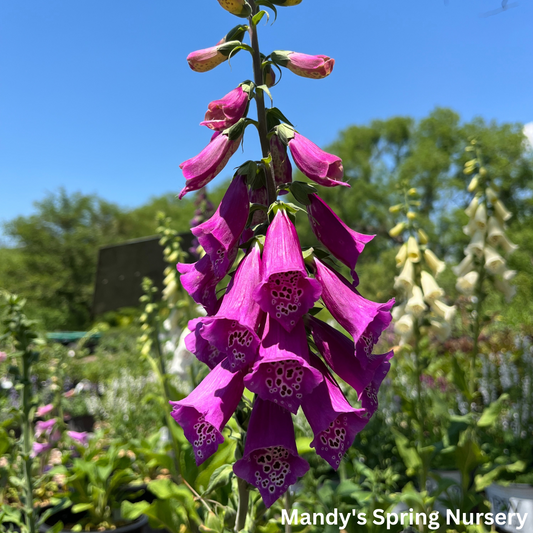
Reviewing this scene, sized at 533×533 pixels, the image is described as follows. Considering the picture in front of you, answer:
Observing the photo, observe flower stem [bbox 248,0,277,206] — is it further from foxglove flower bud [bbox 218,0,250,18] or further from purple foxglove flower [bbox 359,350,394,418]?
purple foxglove flower [bbox 359,350,394,418]

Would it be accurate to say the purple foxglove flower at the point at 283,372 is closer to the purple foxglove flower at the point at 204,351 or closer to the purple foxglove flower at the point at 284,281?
the purple foxglove flower at the point at 284,281

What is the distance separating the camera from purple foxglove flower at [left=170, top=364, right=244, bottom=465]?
1086mm

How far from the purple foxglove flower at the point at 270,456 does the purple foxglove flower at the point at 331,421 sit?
0.22 feet

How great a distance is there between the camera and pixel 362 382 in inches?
44.0

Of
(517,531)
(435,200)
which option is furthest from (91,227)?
(517,531)

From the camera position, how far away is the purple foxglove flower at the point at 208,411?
1.09 m

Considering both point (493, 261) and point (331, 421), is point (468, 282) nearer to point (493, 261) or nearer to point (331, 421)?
point (493, 261)

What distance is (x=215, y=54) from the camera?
4.33ft

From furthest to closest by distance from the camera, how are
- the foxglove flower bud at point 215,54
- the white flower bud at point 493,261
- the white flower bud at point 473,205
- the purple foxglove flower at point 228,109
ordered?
1. the white flower bud at point 473,205
2. the white flower bud at point 493,261
3. the foxglove flower bud at point 215,54
4. the purple foxglove flower at point 228,109

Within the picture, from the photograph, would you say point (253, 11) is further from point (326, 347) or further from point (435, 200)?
point (435, 200)

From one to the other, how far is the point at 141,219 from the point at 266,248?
40.4m

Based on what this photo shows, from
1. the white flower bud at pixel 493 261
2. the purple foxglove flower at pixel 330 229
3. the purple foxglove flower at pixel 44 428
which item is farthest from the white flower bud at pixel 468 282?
the purple foxglove flower at pixel 44 428

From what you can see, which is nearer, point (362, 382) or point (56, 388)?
point (362, 382)

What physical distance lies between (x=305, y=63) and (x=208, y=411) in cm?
110
